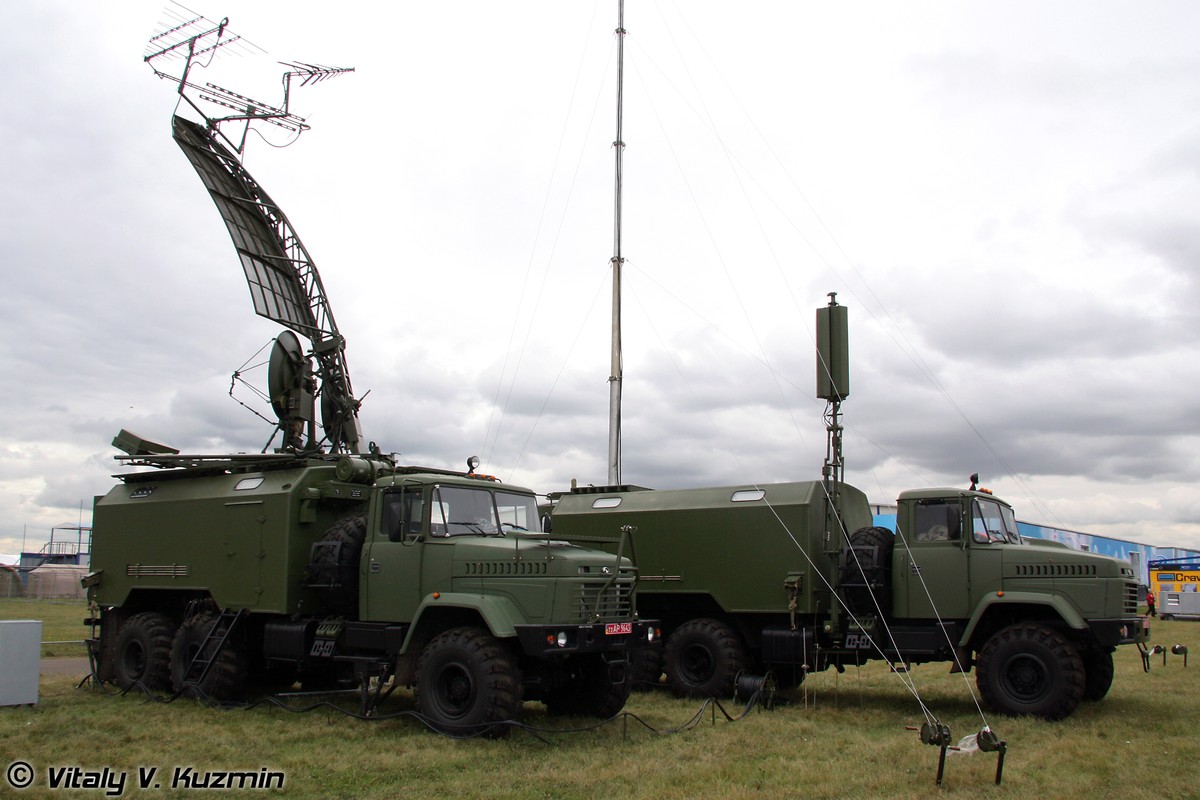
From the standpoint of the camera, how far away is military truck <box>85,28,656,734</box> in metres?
10.2

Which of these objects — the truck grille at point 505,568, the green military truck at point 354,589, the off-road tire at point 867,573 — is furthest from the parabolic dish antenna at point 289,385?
the off-road tire at point 867,573

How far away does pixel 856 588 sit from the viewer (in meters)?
13.0

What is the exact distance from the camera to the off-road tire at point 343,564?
11.8m

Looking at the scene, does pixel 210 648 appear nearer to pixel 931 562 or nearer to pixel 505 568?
pixel 505 568

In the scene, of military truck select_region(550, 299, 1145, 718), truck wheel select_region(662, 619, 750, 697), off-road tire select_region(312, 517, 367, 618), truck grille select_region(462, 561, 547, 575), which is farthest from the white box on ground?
truck wheel select_region(662, 619, 750, 697)

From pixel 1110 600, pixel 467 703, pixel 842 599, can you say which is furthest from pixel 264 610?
pixel 1110 600

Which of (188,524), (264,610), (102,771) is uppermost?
(188,524)

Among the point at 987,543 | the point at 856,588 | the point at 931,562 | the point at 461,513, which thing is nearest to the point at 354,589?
the point at 461,513

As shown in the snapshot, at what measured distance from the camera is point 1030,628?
38.0 ft

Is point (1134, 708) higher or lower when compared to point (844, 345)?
lower

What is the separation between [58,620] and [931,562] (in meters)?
25.8

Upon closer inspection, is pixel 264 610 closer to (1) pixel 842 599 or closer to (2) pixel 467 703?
(2) pixel 467 703

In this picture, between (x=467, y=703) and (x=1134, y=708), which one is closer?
(x=467, y=703)

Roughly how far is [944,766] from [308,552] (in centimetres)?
806
